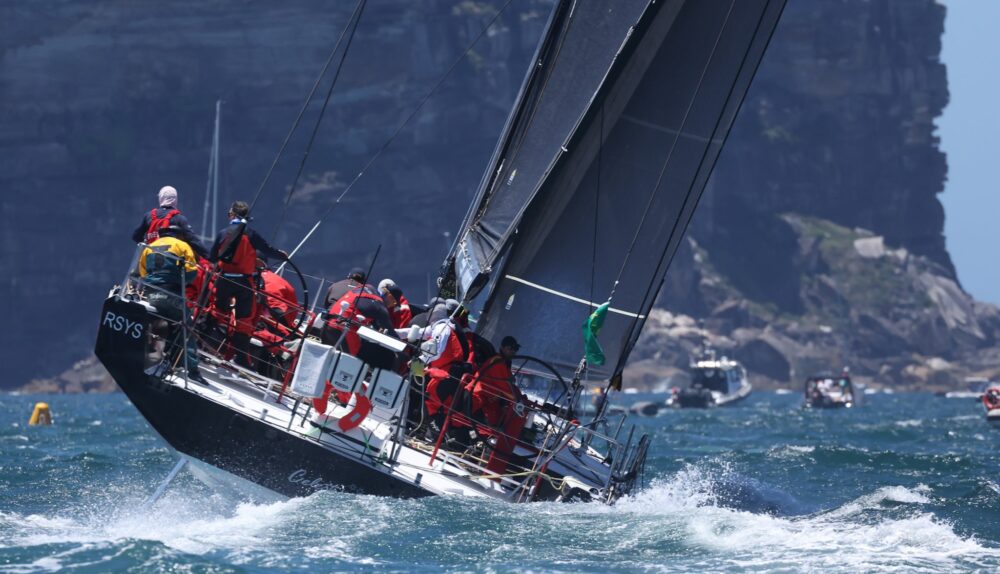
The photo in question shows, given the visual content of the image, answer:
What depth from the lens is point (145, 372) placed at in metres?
12.0

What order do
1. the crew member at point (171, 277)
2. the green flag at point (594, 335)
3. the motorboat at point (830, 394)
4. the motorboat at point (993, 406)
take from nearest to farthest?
the crew member at point (171, 277)
the green flag at point (594, 335)
the motorboat at point (993, 406)
the motorboat at point (830, 394)

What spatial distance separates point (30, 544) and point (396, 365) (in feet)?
10.4

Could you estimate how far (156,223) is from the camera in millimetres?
13125

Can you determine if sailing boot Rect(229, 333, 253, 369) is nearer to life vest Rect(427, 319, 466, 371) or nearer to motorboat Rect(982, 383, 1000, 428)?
life vest Rect(427, 319, 466, 371)

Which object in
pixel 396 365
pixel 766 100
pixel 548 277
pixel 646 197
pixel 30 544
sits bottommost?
pixel 30 544

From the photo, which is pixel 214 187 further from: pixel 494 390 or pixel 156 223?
pixel 494 390

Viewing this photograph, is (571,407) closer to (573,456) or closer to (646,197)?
(573,456)

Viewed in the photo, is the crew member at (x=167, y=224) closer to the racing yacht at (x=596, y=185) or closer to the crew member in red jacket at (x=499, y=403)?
the racing yacht at (x=596, y=185)

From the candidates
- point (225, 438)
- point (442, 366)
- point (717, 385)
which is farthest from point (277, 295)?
point (717, 385)

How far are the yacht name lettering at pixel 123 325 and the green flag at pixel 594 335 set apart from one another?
3.78 m

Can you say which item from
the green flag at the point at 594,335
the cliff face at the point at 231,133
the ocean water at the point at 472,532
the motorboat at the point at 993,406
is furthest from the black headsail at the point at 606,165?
the cliff face at the point at 231,133

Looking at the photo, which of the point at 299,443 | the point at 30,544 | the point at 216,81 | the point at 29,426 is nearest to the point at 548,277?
the point at 299,443

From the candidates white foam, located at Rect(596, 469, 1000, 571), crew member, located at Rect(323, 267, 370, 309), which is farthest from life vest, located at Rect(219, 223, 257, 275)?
white foam, located at Rect(596, 469, 1000, 571)

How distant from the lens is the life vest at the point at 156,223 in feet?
42.6
